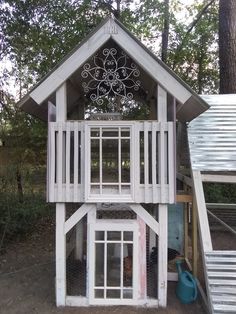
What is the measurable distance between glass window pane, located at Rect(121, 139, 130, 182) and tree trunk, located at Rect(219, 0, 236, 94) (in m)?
6.00

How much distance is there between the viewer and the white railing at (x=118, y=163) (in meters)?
4.61

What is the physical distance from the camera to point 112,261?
480cm

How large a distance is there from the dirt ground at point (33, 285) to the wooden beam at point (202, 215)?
3.28 ft

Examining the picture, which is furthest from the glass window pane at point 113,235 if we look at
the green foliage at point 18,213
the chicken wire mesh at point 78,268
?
the green foliage at point 18,213

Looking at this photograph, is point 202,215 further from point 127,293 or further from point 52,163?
point 52,163

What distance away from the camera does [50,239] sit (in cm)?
882

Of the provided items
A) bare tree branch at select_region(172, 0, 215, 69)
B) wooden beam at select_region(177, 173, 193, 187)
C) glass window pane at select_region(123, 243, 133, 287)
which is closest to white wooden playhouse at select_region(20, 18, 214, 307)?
glass window pane at select_region(123, 243, 133, 287)

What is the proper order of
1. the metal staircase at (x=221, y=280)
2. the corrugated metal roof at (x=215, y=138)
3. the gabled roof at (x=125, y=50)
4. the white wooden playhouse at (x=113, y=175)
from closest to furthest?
the metal staircase at (x=221, y=280), the gabled roof at (x=125, y=50), the white wooden playhouse at (x=113, y=175), the corrugated metal roof at (x=215, y=138)

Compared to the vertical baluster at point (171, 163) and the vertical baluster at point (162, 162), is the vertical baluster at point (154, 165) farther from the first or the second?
the vertical baluster at point (171, 163)

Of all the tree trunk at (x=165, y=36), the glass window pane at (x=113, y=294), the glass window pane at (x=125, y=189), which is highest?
the tree trunk at (x=165, y=36)

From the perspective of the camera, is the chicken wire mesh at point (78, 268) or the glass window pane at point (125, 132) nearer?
the glass window pane at point (125, 132)

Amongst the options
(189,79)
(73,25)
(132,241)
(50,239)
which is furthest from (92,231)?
(189,79)

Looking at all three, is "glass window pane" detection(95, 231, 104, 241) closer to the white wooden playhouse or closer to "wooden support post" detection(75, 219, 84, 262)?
the white wooden playhouse

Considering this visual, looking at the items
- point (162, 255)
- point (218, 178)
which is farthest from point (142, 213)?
point (218, 178)
